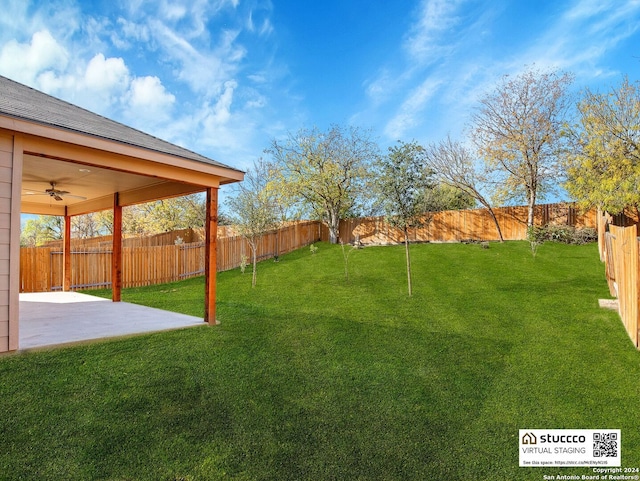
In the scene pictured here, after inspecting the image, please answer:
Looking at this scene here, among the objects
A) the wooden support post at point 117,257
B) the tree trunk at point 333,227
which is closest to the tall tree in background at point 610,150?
the tree trunk at point 333,227

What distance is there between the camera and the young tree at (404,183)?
880 cm

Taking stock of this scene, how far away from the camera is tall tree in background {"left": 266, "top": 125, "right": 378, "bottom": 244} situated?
19.8 meters

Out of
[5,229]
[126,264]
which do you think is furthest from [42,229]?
[5,229]

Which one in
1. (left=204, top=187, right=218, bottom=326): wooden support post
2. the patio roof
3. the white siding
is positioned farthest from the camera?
(left=204, top=187, right=218, bottom=326): wooden support post

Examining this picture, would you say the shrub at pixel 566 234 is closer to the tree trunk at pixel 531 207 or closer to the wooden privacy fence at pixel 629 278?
the tree trunk at pixel 531 207

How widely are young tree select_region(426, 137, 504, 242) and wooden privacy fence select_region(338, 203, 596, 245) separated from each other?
0.50 meters

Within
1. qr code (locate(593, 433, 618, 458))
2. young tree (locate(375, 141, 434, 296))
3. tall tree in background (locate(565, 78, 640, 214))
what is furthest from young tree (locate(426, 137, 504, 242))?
qr code (locate(593, 433, 618, 458))

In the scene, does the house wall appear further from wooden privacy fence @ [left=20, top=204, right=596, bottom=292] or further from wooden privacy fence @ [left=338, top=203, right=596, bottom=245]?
wooden privacy fence @ [left=338, top=203, right=596, bottom=245]

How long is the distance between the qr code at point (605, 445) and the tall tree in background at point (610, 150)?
34.8 ft

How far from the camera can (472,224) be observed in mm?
19406

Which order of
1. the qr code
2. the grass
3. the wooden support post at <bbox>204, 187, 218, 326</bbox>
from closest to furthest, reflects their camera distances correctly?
the grass → the qr code → the wooden support post at <bbox>204, 187, 218, 326</bbox>

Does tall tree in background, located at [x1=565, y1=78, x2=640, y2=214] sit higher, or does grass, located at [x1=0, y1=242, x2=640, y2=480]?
tall tree in background, located at [x1=565, y1=78, x2=640, y2=214]

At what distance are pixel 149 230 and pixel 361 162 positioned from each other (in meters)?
14.9

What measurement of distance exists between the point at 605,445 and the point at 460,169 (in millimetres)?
18937
